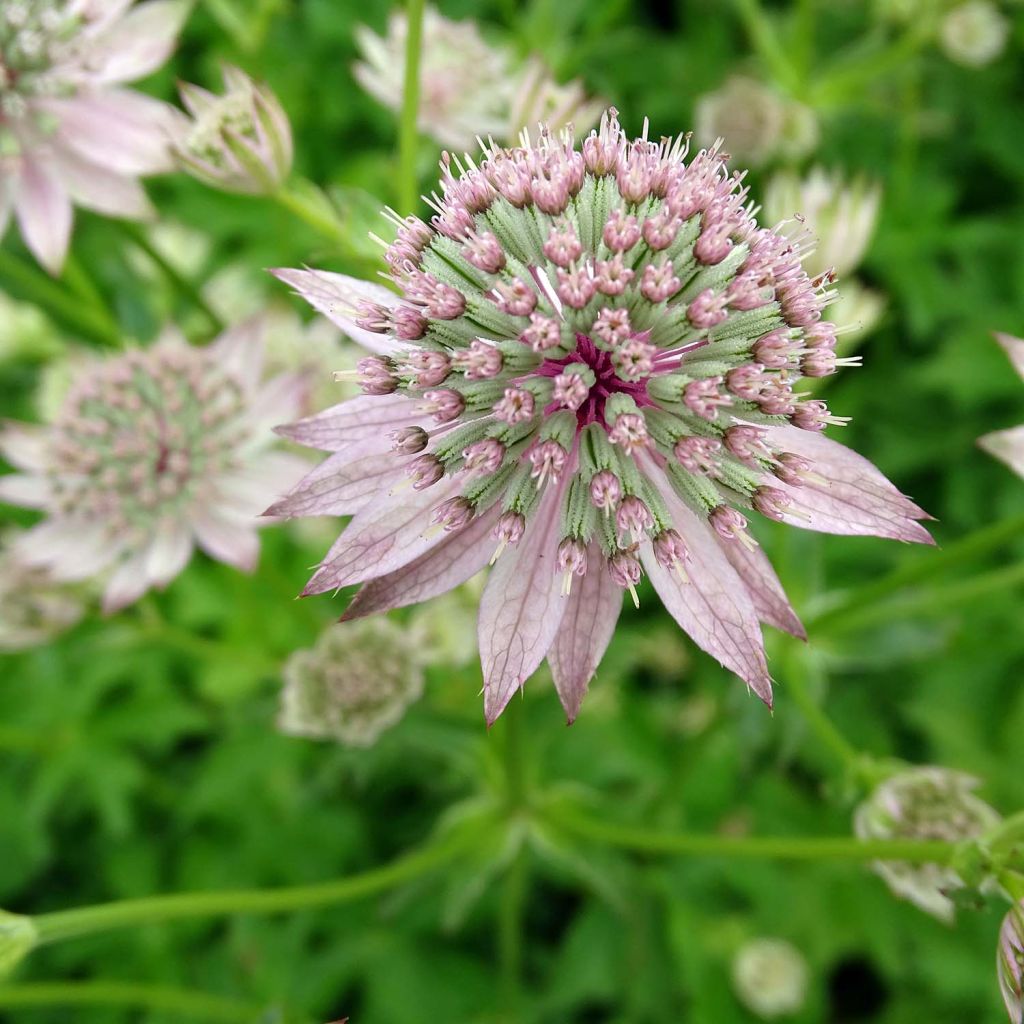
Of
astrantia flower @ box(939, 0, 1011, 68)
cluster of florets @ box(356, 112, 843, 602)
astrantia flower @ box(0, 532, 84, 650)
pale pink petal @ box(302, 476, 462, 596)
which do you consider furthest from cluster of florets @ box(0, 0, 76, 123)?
astrantia flower @ box(939, 0, 1011, 68)

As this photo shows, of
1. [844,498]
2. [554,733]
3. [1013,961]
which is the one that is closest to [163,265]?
[554,733]

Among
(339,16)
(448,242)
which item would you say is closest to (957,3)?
(339,16)

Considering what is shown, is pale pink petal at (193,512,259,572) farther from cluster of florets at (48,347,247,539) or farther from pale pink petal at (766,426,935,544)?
pale pink petal at (766,426,935,544)

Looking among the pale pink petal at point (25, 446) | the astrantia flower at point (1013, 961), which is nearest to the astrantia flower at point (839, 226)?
the astrantia flower at point (1013, 961)

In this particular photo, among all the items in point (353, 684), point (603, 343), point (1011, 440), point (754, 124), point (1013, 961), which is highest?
point (754, 124)

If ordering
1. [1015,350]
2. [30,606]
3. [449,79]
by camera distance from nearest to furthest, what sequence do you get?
[1015,350] → [30,606] → [449,79]

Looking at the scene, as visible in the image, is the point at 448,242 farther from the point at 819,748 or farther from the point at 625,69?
the point at 625,69

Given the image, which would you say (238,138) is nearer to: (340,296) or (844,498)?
(340,296)
